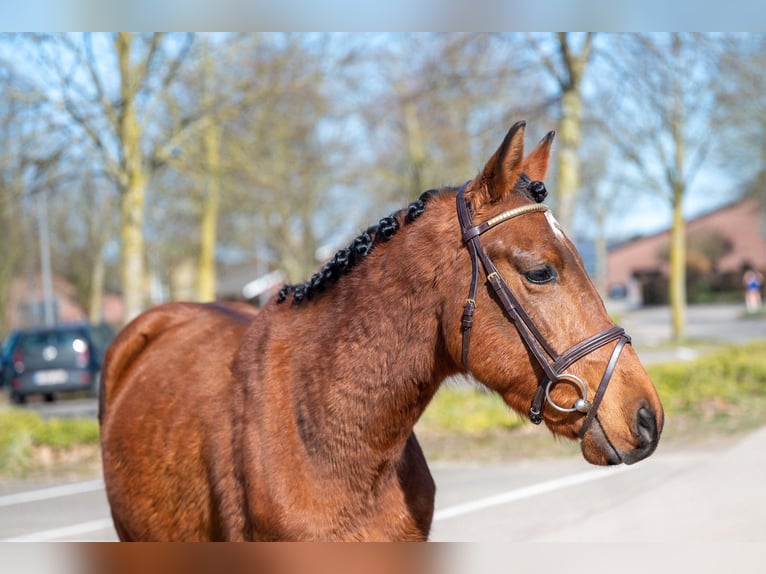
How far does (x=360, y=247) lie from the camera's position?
286 centimetres

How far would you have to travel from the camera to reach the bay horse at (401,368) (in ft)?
7.93

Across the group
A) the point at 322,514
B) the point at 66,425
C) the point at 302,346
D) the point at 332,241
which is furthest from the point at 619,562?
the point at 332,241

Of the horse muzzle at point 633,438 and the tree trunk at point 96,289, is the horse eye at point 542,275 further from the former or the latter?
the tree trunk at point 96,289

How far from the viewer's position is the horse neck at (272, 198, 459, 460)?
8.64ft

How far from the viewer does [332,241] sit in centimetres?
2886

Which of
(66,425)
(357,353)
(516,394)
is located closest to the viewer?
(516,394)

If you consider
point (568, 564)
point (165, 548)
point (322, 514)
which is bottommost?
point (568, 564)

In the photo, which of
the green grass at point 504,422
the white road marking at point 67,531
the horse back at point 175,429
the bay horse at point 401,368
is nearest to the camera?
the bay horse at point 401,368

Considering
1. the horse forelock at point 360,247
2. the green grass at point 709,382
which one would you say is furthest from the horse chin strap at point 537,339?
the green grass at point 709,382

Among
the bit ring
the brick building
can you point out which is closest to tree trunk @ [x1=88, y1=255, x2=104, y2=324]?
the brick building

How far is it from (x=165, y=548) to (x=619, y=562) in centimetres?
185

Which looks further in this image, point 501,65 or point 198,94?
point 198,94

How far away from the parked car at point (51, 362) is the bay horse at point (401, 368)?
16.2 meters

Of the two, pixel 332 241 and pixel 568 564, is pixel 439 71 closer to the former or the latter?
pixel 568 564
